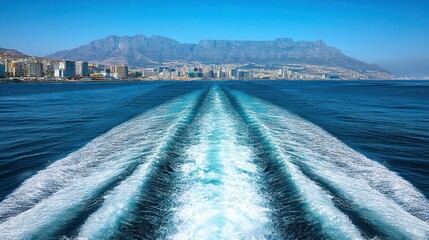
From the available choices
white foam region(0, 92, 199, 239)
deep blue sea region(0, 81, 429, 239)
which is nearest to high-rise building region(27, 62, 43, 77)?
deep blue sea region(0, 81, 429, 239)

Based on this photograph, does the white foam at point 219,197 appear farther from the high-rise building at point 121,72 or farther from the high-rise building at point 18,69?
the high-rise building at point 121,72

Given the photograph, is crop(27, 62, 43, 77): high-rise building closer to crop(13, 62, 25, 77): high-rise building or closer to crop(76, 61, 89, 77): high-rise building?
crop(13, 62, 25, 77): high-rise building

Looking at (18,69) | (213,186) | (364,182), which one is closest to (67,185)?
(213,186)

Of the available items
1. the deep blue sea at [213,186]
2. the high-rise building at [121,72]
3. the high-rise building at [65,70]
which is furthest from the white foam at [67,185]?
the high-rise building at [121,72]

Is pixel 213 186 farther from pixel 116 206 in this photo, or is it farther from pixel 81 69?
pixel 81 69

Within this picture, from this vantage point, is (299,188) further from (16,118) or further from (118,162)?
(16,118)

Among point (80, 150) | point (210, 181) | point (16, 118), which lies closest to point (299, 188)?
point (210, 181)
